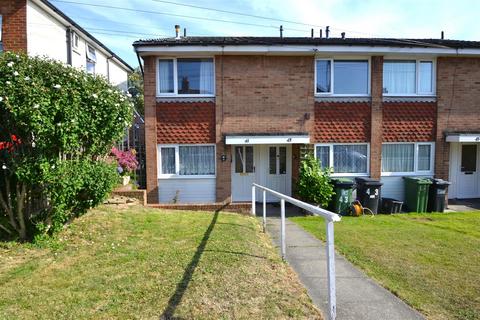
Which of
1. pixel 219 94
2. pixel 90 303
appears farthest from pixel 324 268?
pixel 219 94

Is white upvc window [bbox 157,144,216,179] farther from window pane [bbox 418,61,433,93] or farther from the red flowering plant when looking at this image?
window pane [bbox 418,61,433,93]

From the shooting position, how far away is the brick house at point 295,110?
1139 cm

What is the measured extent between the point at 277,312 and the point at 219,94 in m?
8.95

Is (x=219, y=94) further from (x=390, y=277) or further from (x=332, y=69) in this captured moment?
(x=390, y=277)

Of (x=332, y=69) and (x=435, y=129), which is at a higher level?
(x=332, y=69)

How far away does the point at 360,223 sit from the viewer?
361 inches

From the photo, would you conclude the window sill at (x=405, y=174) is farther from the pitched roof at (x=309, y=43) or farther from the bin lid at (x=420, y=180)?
the pitched roof at (x=309, y=43)

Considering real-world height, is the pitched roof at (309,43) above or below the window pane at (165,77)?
above

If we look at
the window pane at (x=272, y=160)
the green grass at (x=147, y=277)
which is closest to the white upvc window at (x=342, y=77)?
the window pane at (x=272, y=160)

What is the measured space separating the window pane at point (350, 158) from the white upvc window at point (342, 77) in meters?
1.91

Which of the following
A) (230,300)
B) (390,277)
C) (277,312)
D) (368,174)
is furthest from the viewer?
(368,174)

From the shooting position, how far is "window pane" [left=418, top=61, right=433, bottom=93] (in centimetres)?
1235

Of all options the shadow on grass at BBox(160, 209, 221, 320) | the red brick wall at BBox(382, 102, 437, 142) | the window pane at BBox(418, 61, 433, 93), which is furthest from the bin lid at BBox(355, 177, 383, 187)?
the shadow on grass at BBox(160, 209, 221, 320)

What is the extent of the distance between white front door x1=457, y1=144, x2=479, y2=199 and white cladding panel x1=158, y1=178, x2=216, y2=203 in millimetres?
9577
